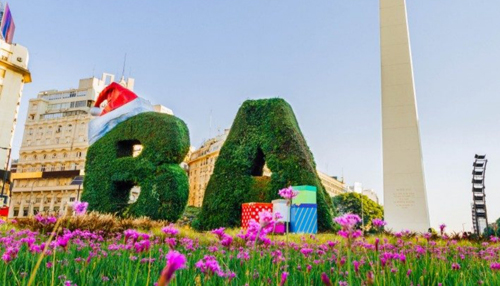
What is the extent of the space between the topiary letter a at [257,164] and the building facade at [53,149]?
150 feet

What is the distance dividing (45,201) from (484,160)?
57542 mm

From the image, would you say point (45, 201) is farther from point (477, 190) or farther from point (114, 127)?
point (477, 190)

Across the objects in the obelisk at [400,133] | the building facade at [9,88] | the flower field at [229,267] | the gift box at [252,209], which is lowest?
the flower field at [229,267]

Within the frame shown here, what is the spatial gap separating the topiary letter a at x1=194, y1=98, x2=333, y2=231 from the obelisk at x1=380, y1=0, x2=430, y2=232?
2.97m

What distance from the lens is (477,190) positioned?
57.3 feet

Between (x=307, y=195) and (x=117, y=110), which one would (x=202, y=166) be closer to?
(x=117, y=110)

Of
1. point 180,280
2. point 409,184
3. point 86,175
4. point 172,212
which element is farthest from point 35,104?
point 180,280

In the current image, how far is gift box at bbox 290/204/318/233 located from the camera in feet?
32.8

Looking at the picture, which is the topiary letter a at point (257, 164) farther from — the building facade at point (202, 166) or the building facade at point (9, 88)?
the building facade at point (202, 166)

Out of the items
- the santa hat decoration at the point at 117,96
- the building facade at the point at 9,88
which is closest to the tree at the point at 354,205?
the santa hat decoration at the point at 117,96

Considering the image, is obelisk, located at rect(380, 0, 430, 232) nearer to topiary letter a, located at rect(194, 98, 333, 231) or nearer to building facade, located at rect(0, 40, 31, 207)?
topiary letter a, located at rect(194, 98, 333, 231)

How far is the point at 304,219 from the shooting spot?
1007 cm

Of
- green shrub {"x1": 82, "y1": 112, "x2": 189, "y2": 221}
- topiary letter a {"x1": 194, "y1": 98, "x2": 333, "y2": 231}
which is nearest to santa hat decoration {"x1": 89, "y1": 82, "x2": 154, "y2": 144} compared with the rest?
green shrub {"x1": 82, "y1": 112, "x2": 189, "y2": 221}

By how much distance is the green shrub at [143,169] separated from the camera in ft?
40.4
